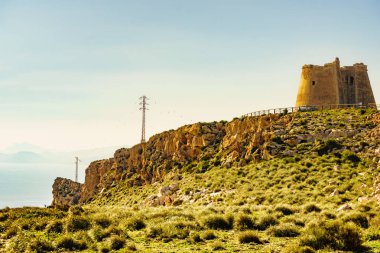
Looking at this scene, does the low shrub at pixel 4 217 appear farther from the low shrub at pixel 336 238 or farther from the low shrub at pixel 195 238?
the low shrub at pixel 336 238

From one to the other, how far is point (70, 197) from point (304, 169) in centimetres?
5636

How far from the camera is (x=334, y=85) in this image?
207 feet

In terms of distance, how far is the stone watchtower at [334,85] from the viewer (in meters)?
63.1

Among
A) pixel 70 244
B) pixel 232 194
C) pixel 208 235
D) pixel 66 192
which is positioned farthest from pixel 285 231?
pixel 66 192

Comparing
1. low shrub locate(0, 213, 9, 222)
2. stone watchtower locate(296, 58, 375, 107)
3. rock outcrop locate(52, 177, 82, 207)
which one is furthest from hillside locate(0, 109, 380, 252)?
stone watchtower locate(296, 58, 375, 107)

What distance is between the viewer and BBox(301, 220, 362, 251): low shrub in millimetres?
14547

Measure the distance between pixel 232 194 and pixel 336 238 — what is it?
88.6ft

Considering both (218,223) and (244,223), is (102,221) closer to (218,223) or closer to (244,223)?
(218,223)

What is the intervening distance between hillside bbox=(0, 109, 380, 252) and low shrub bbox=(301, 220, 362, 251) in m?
0.04

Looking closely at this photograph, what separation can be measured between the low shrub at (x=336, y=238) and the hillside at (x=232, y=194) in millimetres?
35

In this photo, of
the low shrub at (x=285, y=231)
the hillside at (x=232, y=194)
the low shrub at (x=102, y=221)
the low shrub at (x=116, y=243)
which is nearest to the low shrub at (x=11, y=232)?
the hillside at (x=232, y=194)

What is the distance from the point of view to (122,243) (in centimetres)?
1778

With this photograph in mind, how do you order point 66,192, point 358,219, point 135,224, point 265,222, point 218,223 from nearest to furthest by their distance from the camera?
point 358,219, point 265,222, point 218,223, point 135,224, point 66,192

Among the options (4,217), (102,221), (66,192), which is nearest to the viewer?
(102,221)
